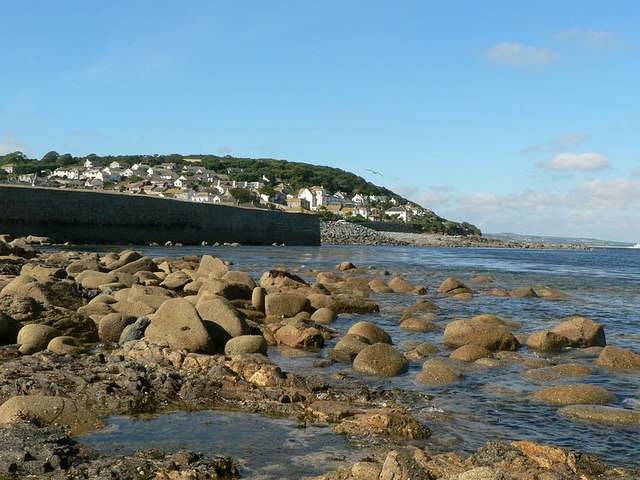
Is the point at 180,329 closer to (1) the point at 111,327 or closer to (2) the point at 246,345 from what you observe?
(2) the point at 246,345

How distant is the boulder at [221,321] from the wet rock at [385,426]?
4.07 m

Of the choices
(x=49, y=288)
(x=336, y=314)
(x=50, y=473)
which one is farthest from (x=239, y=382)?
(x=336, y=314)

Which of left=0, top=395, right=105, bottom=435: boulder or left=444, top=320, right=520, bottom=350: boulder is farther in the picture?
left=444, top=320, right=520, bottom=350: boulder

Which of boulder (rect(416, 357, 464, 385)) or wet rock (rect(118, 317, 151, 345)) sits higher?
wet rock (rect(118, 317, 151, 345))

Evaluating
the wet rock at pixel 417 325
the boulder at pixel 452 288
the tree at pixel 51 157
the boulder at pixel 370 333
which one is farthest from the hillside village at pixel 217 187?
the boulder at pixel 370 333

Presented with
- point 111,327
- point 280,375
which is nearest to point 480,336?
point 280,375

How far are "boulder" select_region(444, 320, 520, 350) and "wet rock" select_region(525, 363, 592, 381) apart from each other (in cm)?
149

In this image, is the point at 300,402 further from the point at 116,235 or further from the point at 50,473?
the point at 116,235

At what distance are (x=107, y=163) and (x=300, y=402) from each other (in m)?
176

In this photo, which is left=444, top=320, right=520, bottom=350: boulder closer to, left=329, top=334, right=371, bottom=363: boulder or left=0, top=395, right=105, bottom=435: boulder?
left=329, top=334, right=371, bottom=363: boulder

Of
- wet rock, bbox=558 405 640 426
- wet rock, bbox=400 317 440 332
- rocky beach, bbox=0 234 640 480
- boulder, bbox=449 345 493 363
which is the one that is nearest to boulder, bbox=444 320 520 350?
rocky beach, bbox=0 234 640 480

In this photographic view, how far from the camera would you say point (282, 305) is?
14.4 metres

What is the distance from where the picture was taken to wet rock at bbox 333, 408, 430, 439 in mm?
6594

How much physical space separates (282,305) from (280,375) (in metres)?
6.09
